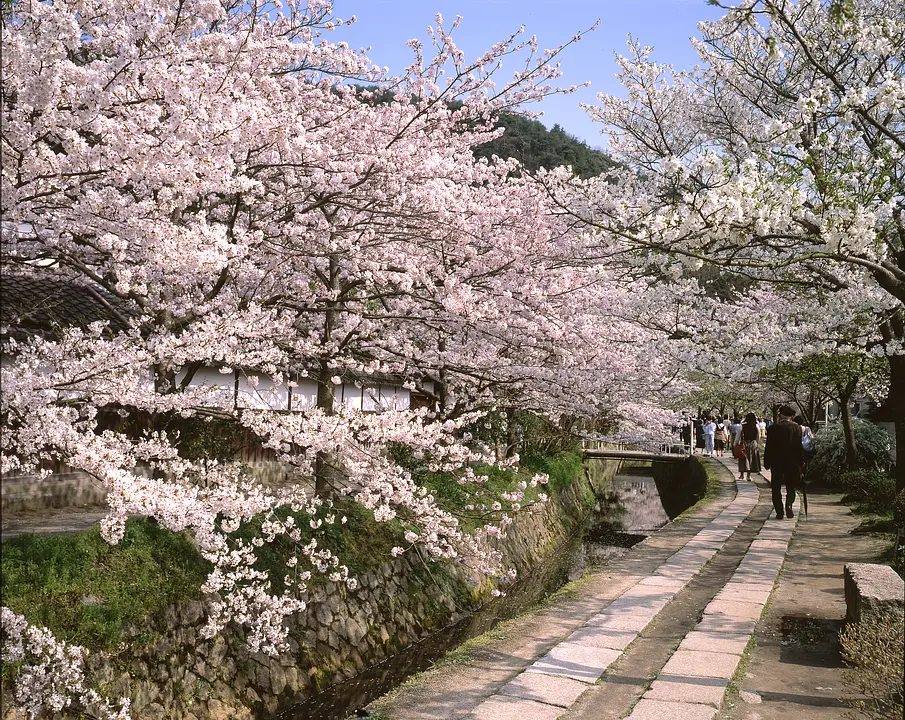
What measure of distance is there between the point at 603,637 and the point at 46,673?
4.87 m

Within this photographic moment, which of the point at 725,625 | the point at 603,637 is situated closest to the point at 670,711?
the point at 603,637

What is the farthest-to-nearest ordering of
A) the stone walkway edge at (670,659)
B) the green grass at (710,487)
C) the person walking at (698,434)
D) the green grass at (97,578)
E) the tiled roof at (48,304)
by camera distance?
the person walking at (698,434)
the green grass at (710,487)
the tiled roof at (48,304)
the green grass at (97,578)
the stone walkway edge at (670,659)

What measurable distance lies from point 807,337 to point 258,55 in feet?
31.1

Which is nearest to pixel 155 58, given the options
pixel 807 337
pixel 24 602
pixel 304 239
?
pixel 304 239

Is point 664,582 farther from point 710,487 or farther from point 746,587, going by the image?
point 710,487

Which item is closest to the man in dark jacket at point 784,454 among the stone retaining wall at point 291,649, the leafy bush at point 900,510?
the leafy bush at point 900,510

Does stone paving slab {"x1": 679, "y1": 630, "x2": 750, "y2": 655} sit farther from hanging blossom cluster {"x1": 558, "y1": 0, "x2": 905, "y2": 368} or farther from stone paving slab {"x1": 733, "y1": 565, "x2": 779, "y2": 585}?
hanging blossom cluster {"x1": 558, "y1": 0, "x2": 905, "y2": 368}

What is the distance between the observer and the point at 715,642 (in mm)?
6270

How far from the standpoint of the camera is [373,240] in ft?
28.5

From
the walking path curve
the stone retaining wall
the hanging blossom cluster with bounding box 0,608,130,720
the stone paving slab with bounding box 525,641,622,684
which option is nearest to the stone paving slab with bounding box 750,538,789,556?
the walking path curve

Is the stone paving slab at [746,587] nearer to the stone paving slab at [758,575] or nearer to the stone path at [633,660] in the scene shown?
the stone path at [633,660]

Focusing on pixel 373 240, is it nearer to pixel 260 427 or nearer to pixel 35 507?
pixel 260 427

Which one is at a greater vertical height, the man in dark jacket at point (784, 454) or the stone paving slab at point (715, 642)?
the man in dark jacket at point (784, 454)

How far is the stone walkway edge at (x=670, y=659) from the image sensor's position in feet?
16.3
